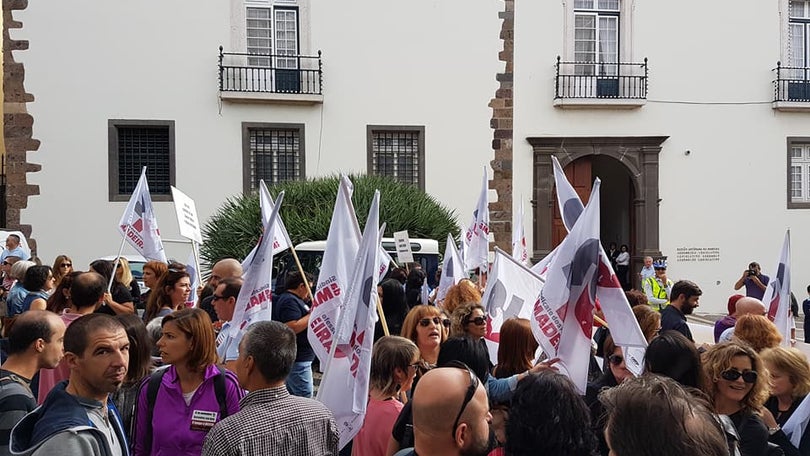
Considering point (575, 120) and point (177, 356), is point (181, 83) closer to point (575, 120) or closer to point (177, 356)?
point (575, 120)

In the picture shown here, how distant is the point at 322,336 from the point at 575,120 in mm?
15639

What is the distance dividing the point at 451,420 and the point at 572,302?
2327mm

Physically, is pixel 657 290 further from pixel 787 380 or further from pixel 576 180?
pixel 787 380

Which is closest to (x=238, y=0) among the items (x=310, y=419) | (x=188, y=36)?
(x=188, y=36)

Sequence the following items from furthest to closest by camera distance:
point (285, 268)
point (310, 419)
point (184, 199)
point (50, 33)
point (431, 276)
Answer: point (50, 33)
point (431, 276)
point (285, 268)
point (184, 199)
point (310, 419)

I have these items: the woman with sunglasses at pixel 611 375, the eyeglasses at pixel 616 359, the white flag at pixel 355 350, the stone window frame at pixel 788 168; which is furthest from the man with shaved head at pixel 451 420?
the stone window frame at pixel 788 168

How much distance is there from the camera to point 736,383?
3438mm

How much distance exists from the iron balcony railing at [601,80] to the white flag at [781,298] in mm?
12412

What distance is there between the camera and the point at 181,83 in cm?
1775

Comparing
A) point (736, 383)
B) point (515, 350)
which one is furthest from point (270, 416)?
point (736, 383)

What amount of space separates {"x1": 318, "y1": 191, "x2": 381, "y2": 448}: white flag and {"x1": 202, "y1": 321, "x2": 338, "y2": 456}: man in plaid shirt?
1.73 feet

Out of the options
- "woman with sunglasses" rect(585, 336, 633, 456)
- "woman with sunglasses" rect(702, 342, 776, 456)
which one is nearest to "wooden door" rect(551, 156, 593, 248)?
"woman with sunglasses" rect(585, 336, 633, 456)

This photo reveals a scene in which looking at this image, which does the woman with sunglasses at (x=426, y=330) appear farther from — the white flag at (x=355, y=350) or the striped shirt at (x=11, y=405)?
the striped shirt at (x=11, y=405)

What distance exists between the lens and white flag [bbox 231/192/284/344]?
16.9 ft
